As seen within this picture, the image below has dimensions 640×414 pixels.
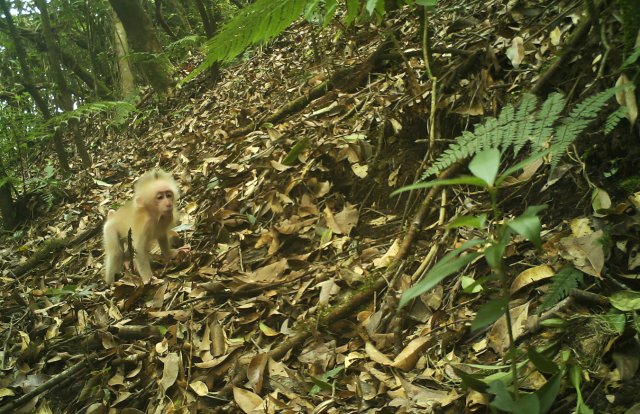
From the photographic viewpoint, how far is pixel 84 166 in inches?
315

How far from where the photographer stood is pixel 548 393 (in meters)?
1.55

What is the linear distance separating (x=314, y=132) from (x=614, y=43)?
238cm

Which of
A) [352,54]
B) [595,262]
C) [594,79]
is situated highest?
[352,54]

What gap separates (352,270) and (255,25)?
151 centimetres

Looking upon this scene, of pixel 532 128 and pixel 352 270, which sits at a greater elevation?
pixel 532 128

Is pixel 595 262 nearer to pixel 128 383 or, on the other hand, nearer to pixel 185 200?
pixel 128 383

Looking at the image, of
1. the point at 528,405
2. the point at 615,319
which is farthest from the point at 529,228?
the point at 615,319

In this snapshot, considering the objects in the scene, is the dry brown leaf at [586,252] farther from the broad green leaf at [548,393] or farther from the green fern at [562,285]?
the broad green leaf at [548,393]

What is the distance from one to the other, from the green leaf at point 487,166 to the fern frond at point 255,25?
164 centimetres

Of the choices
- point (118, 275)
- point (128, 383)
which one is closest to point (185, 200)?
point (118, 275)

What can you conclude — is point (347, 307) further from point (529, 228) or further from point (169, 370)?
point (529, 228)

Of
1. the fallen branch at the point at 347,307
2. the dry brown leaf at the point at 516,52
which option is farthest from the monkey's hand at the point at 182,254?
the dry brown leaf at the point at 516,52

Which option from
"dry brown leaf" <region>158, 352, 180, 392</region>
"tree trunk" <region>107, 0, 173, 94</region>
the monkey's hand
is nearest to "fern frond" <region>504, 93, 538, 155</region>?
"dry brown leaf" <region>158, 352, 180, 392</region>

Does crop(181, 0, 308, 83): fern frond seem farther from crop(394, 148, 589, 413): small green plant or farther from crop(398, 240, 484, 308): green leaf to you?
crop(398, 240, 484, 308): green leaf
